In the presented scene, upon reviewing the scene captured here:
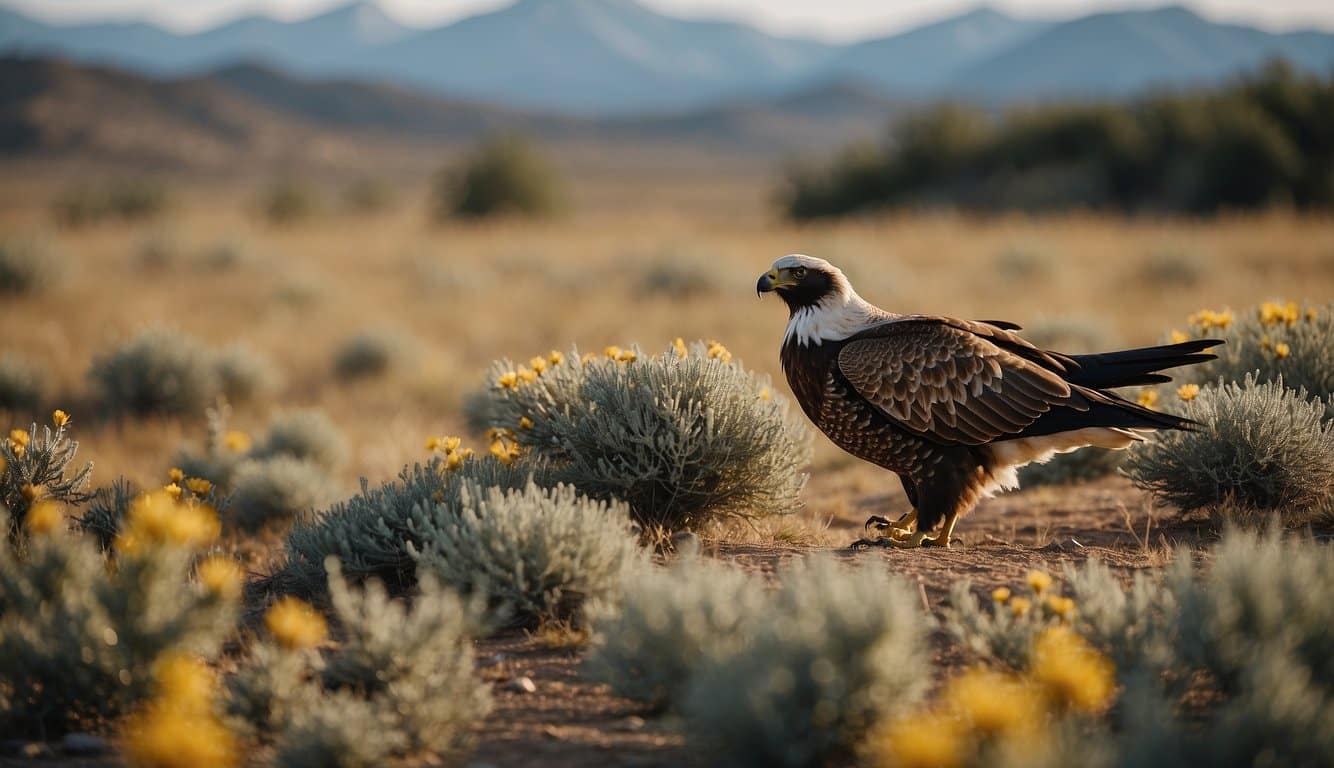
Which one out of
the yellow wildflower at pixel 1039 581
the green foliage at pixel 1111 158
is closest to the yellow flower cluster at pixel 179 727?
the yellow wildflower at pixel 1039 581

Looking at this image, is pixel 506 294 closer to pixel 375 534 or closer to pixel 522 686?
pixel 375 534

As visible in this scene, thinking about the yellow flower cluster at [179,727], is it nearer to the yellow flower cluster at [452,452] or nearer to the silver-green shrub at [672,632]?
the silver-green shrub at [672,632]

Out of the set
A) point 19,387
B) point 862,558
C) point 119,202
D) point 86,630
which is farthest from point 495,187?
point 86,630

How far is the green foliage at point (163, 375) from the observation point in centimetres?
955

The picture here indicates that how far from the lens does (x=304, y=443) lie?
26.1 ft

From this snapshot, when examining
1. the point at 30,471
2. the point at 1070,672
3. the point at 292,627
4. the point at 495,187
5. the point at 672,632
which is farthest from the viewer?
the point at 495,187

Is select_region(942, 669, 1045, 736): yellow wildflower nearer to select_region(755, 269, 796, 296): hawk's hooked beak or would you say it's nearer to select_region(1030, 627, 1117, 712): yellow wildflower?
select_region(1030, 627, 1117, 712): yellow wildflower

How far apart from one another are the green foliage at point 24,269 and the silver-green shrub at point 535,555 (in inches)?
470

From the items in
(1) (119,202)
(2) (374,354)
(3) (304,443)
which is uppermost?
(1) (119,202)

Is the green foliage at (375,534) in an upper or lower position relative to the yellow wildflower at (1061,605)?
upper

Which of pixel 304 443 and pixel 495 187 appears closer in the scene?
pixel 304 443

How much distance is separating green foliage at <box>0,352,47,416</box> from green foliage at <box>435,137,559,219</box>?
21076 millimetres

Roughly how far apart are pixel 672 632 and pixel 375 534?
2.02 meters

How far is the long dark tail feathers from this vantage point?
457 centimetres
